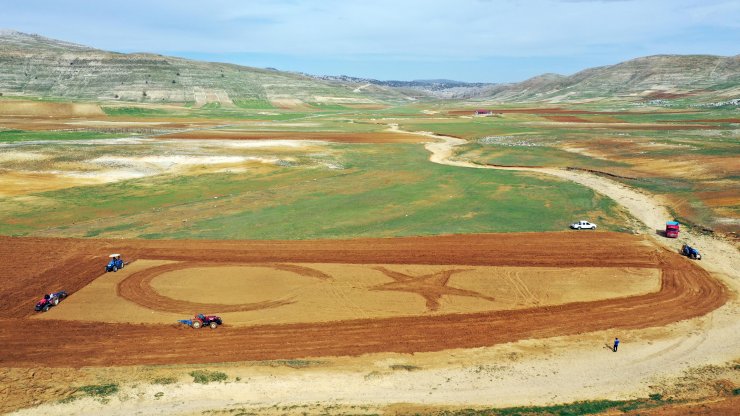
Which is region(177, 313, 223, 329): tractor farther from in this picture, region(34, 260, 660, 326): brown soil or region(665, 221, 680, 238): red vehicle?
region(665, 221, 680, 238): red vehicle

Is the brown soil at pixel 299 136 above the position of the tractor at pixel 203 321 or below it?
above

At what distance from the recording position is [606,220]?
49375mm

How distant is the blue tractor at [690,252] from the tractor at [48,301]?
159 ft

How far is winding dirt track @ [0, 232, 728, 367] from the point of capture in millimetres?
25547

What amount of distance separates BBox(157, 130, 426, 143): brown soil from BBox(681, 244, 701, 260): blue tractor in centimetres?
7790

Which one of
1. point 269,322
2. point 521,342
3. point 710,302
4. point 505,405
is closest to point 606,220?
point 710,302

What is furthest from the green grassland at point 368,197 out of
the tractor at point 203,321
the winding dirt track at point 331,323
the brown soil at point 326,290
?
the tractor at point 203,321

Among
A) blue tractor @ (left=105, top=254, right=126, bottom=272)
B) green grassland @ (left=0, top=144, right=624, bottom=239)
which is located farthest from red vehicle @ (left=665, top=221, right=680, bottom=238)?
blue tractor @ (left=105, top=254, right=126, bottom=272)

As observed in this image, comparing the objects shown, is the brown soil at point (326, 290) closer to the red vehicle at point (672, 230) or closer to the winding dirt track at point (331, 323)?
the winding dirt track at point (331, 323)

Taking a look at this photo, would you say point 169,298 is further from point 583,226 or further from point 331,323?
point 583,226

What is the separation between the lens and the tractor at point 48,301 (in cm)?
2896

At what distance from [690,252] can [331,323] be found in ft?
105

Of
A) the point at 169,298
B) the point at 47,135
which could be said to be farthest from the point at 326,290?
the point at 47,135

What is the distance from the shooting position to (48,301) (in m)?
29.2
